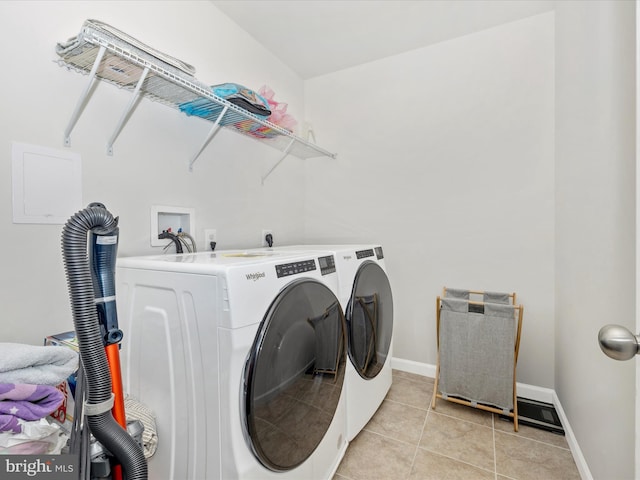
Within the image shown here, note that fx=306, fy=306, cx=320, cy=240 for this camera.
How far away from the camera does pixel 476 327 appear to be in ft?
6.30

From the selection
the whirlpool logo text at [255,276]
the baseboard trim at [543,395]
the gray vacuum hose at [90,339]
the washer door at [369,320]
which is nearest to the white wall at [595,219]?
the baseboard trim at [543,395]

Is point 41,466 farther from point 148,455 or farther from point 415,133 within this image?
point 415,133

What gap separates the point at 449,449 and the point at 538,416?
2.30ft

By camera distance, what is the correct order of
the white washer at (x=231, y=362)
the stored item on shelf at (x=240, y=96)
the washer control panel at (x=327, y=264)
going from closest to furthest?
the white washer at (x=231, y=362), the washer control panel at (x=327, y=264), the stored item on shelf at (x=240, y=96)

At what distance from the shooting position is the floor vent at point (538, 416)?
1771 mm

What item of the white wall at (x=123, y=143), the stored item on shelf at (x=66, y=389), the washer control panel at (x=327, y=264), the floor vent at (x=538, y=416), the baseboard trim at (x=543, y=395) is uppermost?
the white wall at (x=123, y=143)

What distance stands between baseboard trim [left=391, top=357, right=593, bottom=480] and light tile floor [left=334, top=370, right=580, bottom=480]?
0.05 meters

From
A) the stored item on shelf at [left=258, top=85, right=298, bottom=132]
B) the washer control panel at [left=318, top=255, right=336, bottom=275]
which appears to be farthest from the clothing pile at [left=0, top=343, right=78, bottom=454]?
the stored item on shelf at [left=258, top=85, right=298, bottom=132]

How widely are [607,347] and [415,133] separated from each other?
207cm

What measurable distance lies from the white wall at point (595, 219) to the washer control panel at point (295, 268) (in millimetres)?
1058

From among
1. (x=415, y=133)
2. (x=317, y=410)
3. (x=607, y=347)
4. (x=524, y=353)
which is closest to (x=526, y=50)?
(x=415, y=133)

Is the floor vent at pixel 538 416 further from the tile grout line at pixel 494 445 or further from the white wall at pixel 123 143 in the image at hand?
the white wall at pixel 123 143

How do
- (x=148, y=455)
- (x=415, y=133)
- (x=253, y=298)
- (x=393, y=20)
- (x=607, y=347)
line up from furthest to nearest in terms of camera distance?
1. (x=415, y=133)
2. (x=393, y=20)
3. (x=148, y=455)
4. (x=253, y=298)
5. (x=607, y=347)

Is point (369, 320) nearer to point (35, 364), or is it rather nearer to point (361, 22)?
point (35, 364)
